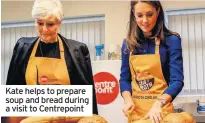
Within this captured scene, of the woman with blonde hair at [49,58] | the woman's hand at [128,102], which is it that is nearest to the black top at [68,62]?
the woman with blonde hair at [49,58]

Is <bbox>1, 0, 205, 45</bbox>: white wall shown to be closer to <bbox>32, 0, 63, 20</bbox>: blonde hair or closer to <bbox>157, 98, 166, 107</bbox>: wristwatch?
<bbox>32, 0, 63, 20</bbox>: blonde hair

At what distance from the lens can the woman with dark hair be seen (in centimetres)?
80

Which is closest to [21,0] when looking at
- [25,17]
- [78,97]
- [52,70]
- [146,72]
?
[25,17]

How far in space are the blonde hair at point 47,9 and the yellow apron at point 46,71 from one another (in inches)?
5.1

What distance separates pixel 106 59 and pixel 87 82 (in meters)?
0.19

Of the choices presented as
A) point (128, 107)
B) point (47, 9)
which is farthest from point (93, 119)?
point (47, 9)

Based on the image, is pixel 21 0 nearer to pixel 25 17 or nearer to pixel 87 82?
pixel 25 17

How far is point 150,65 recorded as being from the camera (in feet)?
2.63

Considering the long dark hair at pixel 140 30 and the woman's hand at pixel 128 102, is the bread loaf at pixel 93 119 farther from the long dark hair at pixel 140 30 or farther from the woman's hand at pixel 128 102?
the long dark hair at pixel 140 30

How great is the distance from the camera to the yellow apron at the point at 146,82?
2.62 ft

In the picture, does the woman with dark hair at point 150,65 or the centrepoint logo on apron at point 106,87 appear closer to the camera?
the woman with dark hair at point 150,65

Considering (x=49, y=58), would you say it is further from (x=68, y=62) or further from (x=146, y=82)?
(x=146, y=82)

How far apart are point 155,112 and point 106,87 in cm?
20

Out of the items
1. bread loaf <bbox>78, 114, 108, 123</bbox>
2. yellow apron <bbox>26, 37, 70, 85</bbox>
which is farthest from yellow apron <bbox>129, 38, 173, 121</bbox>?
yellow apron <bbox>26, 37, 70, 85</bbox>
